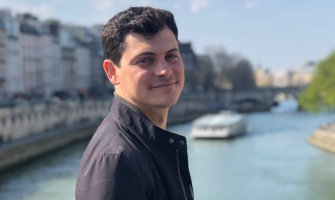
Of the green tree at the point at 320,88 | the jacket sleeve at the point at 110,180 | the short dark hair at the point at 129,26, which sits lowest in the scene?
the green tree at the point at 320,88

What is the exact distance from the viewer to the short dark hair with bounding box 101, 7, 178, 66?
1.56 meters

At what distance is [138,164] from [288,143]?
85.8 ft

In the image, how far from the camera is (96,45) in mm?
56344

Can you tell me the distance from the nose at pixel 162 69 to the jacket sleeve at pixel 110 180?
30 cm

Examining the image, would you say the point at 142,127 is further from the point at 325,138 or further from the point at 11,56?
the point at 11,56

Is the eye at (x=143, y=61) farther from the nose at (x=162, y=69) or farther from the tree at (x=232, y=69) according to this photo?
the tree at (x=232, y=69)

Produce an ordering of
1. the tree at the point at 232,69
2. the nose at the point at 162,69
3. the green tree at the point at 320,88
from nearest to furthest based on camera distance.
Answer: the nose at the point at 162,69 < the green tree at the point at 320,88 < the tree at the point at 232,69

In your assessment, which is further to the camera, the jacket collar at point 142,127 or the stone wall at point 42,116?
the stone wall at point 42,116

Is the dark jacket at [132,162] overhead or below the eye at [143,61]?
below

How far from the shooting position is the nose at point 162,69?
1591mm

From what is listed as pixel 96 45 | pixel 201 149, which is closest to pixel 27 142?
pixel 201 149

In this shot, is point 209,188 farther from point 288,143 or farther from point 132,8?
point 132,8

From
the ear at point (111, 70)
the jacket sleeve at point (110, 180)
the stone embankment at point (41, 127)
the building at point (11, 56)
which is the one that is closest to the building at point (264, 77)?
the stone embankment at point (41, 127)

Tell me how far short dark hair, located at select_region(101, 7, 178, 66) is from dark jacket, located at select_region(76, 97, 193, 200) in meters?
0.15
